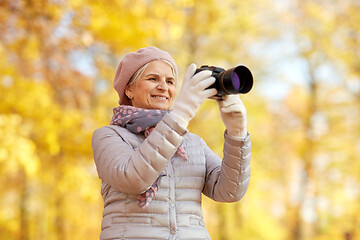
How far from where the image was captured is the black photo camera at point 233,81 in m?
1.38

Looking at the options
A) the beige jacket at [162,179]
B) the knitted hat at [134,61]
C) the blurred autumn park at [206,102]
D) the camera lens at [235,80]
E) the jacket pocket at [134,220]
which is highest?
the blurred autumn park at [206,102]

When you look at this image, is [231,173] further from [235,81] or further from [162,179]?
[235,81]

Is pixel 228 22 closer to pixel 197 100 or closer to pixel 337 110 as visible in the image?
pixel 337 110

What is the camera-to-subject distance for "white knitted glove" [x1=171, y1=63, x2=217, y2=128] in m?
1.39

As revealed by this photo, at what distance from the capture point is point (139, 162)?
4.48 ft

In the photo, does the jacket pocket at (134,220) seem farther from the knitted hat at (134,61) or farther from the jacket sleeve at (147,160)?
the knitted hat at (134,61)

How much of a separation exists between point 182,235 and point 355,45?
10.8m

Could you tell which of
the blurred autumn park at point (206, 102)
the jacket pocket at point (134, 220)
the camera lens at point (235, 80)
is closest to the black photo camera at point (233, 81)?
the camera lens at point (235, 80)

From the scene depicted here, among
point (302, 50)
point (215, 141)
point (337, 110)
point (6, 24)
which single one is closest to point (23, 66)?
point (6, 24)

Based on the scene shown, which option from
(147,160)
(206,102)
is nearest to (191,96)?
(147,160)

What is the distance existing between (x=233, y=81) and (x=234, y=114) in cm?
17

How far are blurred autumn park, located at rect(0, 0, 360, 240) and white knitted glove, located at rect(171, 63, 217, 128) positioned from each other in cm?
374

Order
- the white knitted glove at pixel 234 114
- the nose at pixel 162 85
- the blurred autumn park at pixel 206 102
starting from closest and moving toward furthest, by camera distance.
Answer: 1. the white knitted glove at pixel 234 114
2. the nose at pixel 162 85
3. the blurred autumn park at pixel 206 102

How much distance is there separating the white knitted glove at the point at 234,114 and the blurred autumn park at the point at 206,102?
12.1 feet
